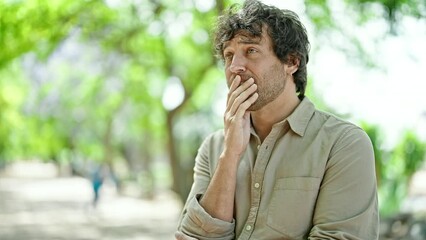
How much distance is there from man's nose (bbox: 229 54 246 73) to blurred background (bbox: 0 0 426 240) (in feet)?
1.63

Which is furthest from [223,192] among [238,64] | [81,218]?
[81,218]

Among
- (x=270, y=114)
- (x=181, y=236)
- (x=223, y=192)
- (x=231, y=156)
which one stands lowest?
(x=181, y=236)

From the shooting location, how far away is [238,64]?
212cm

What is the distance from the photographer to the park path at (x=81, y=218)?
54.3 ft

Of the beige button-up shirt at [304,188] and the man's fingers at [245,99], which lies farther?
the man's fingers at [245,99]

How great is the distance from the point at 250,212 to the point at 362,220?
0.36 meters

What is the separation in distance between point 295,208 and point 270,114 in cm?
36

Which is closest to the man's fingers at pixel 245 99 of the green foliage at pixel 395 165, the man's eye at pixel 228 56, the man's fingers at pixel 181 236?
the man's eye at pixel 228 56

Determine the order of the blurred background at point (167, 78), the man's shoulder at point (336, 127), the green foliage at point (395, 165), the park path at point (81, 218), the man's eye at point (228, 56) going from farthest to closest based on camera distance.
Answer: the park path at point (81, 218) < the green foliage at point (395, 165) < the blurred background at point (167, 78) < the man's eye at point (228, 56) < the man's shoulder at point (336, 127)

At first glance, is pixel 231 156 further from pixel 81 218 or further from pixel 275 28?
pixel 81 218

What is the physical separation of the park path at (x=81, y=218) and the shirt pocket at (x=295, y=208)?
45.8 ft

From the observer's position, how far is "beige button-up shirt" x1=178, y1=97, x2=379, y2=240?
1976mm

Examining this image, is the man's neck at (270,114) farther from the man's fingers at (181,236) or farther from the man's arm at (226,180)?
the man's fingers at (181,236)

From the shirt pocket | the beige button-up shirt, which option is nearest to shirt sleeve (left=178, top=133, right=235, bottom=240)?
the beige button-up shirt
